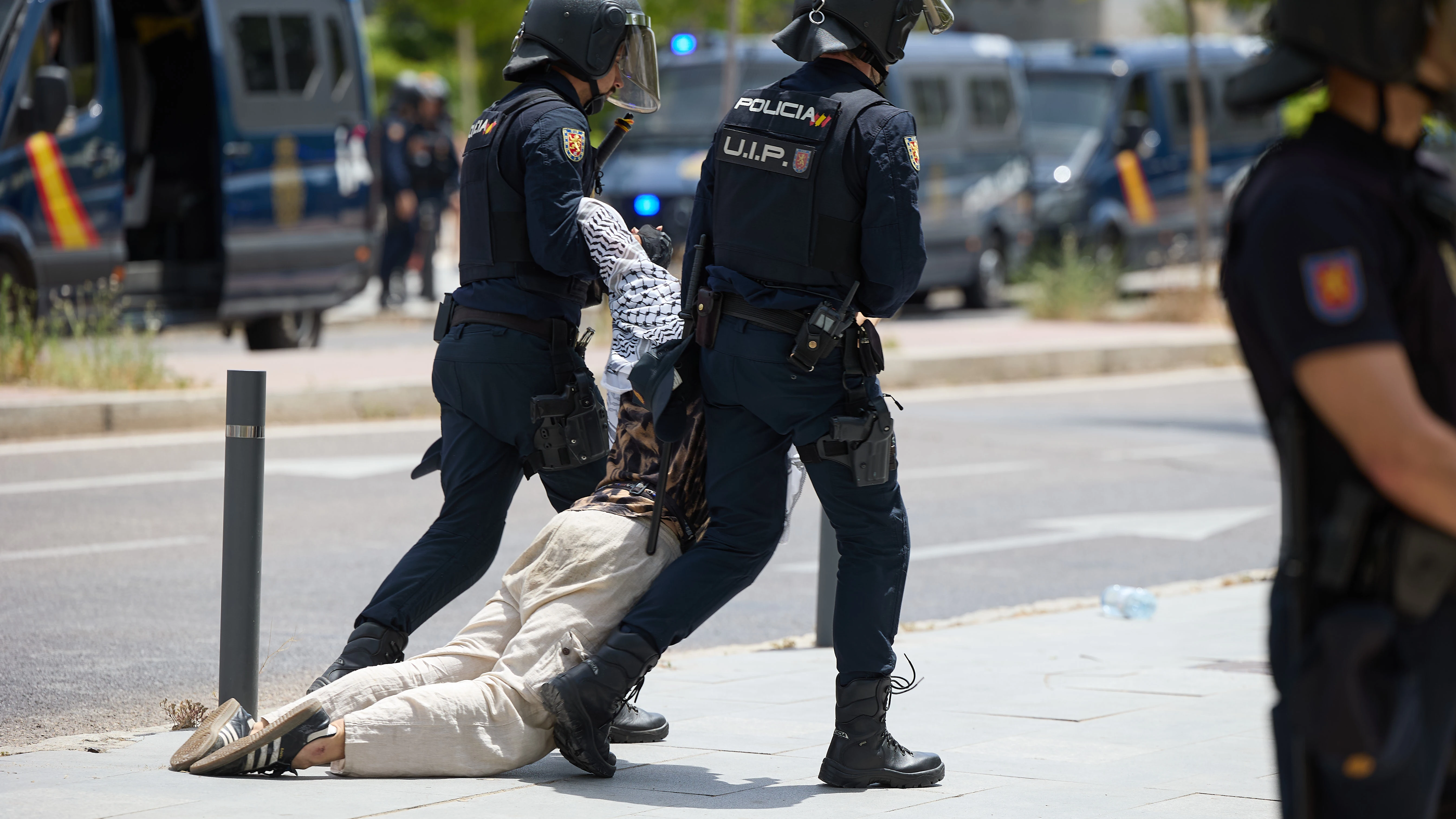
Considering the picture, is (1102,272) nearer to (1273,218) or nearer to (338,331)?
(338,331)

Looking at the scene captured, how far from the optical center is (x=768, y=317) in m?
4.16

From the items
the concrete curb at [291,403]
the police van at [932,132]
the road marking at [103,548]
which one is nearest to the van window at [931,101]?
the police van at [932,132]

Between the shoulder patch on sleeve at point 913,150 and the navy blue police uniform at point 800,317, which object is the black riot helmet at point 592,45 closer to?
the navy blue police uniform at point 800,317

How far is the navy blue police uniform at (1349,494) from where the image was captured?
228cm

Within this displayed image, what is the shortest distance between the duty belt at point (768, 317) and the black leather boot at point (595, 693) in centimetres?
72

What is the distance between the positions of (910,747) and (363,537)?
153 inches

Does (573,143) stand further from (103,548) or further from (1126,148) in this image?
(1126,148)

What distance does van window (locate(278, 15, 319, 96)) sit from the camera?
539 inches

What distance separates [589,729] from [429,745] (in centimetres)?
34

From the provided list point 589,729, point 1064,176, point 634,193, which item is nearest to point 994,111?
point 1064,176

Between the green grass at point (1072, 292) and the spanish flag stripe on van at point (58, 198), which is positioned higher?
the spanish flag stripe on van at point (58, 198)

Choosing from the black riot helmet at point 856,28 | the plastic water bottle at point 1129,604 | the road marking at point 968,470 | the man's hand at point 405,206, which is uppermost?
the black riot helmet at point 856,28

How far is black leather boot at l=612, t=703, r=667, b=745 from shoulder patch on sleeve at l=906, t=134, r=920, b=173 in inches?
58.2

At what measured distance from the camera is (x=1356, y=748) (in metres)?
2.27
